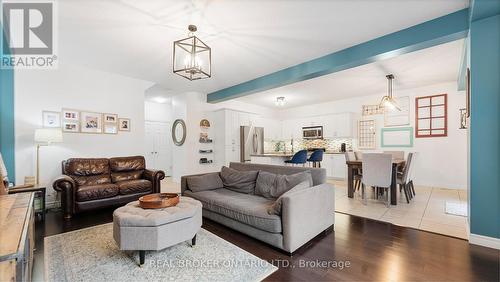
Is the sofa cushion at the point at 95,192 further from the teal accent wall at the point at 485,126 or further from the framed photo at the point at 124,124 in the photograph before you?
the teal accent wall at the point at 485,126

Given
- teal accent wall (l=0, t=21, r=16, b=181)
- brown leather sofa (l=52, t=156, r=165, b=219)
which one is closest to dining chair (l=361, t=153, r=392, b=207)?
brown leather sofa (l=52, t=156, r=165, b=219)

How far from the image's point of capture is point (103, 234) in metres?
2.75

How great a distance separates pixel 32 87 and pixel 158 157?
4214mm

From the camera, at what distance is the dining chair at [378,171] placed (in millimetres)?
3811

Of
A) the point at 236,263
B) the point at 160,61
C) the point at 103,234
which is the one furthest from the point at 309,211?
the point at 160,61

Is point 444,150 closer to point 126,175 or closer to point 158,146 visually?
point 126,175

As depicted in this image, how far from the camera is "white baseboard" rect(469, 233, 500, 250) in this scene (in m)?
2.31

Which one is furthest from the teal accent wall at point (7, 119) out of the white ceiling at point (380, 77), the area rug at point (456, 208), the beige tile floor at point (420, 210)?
the area rug at point (456, 208)

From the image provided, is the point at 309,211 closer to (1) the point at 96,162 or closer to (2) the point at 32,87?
(1) the point at 96,162

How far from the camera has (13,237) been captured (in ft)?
3.87

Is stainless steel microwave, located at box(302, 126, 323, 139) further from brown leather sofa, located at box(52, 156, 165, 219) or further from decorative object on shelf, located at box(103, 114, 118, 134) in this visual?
decorative object on shelf, located at box(103, 114, 118, 134)

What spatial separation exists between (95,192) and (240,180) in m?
2.39

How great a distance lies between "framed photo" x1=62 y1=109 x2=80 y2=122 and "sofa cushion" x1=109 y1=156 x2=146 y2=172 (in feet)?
3.46

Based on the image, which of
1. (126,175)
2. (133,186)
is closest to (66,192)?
(133,186)
